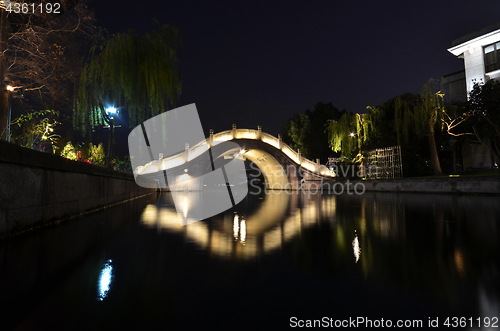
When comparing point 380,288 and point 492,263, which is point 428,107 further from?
point 380,288

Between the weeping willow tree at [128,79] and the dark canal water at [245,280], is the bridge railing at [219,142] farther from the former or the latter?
the dark canal water at [245,280]

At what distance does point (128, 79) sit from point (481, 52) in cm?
3037

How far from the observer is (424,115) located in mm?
21422

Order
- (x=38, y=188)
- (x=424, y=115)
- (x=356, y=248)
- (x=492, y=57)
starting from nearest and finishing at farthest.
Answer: (x=356, y=248), (x=38, y=188), (x=424, y=115), (x=492, y=57)

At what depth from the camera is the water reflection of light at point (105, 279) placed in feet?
8.26

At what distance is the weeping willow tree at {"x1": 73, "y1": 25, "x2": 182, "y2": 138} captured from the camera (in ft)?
36.2

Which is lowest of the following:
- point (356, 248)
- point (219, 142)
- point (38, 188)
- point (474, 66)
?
point (356, 248)

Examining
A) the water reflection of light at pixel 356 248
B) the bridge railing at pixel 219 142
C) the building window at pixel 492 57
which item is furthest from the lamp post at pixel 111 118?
the building window at pixel 492 57

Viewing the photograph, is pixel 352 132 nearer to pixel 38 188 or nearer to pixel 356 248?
pixel 356 248

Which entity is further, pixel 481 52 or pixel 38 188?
pixel 481 52

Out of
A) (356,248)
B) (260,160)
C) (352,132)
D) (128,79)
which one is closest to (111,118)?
(128,79)

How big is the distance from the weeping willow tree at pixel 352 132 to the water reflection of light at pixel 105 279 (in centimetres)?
2549

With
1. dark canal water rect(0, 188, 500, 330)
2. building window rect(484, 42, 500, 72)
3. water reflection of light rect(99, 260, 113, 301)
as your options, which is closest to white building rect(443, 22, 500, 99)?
building window rect(484, 42, 500, 72)

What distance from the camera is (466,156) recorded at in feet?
99.5
